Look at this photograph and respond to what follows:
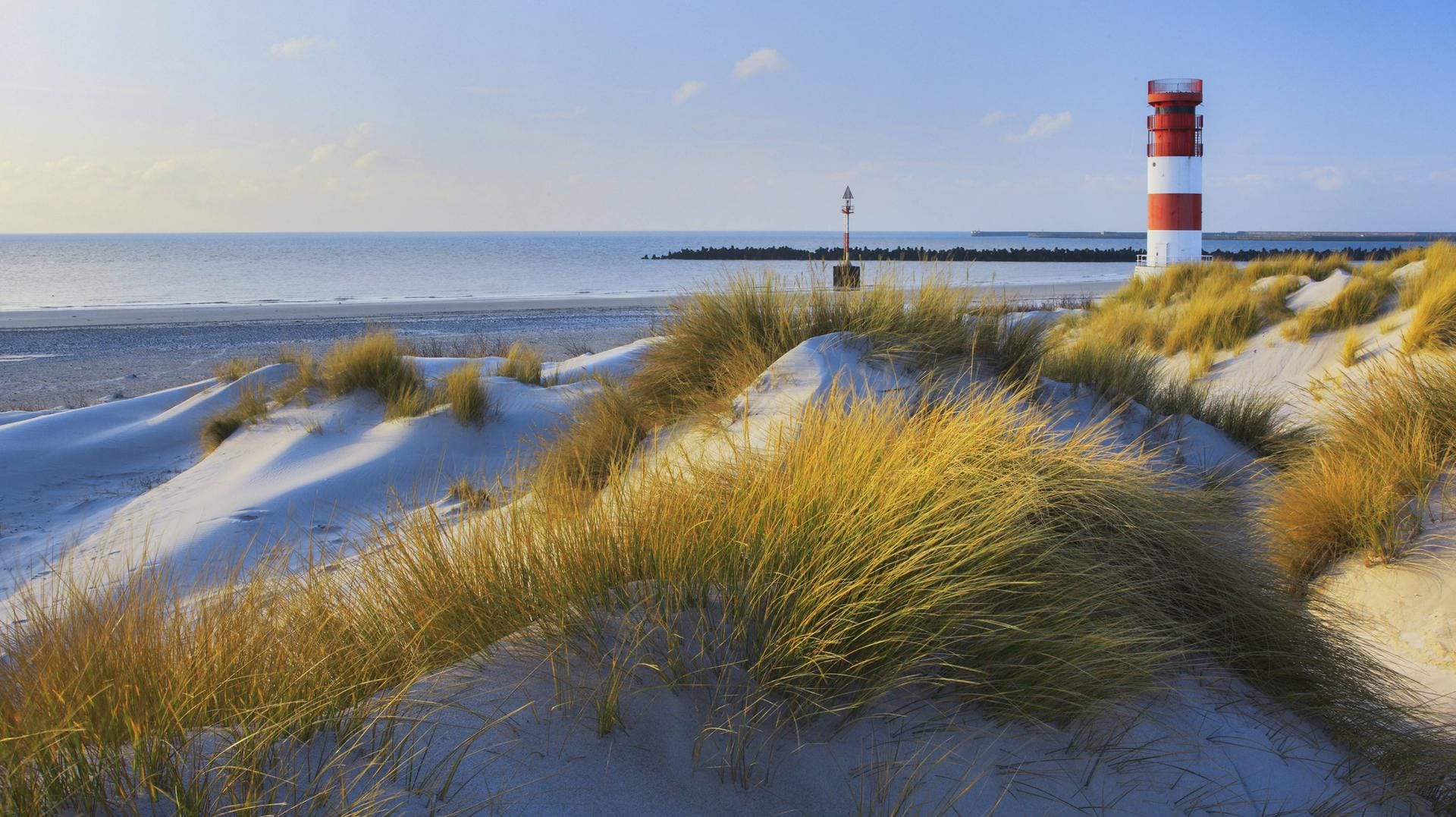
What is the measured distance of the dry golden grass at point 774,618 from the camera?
1774 mm

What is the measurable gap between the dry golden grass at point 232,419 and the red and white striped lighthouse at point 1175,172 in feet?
63.7

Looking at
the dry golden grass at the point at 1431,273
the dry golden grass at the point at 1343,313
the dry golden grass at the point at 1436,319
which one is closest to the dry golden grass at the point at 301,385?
the dry golden grass at the point at 1436,319

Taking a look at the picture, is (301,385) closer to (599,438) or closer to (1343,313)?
(599,438)

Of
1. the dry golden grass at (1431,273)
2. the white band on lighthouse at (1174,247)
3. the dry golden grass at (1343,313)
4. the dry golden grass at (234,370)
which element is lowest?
the dry golden grass at (234,370)

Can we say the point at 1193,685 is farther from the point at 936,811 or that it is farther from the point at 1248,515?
the point at 1248,515

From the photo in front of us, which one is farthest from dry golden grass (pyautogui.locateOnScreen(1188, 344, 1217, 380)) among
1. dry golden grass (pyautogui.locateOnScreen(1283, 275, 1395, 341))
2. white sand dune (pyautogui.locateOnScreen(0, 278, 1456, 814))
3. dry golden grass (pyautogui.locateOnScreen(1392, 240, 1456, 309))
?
white sand dune (pyautogui.locateOnScreen(0, 278, 1456, 814))

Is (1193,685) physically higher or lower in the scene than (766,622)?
lower

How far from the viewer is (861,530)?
2.38 meters

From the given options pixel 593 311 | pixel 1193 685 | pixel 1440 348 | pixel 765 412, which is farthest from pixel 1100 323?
pixel 593 311

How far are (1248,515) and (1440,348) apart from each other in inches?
169

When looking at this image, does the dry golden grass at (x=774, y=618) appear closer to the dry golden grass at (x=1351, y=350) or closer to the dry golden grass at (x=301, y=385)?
the dry golden grass at (x=301, y=385)

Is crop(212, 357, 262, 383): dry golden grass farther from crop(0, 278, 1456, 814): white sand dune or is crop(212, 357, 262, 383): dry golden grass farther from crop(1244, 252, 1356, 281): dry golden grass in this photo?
crop(1244, 252, 1356, 281): dry golden grass

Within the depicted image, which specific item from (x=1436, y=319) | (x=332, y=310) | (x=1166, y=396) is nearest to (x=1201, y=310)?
(x=1436, y=319)

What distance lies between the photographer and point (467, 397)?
6895mm
